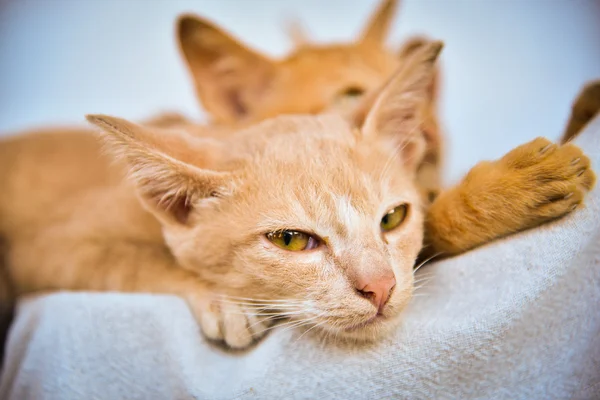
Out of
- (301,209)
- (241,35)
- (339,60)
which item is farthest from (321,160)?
(241,35)

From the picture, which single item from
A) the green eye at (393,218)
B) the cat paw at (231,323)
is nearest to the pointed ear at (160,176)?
the cat paw at (231,323)

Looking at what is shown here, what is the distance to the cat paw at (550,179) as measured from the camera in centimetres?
73

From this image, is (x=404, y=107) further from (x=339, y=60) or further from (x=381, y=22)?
(x=381, y=22)

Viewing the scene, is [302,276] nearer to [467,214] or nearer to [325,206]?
[325,206]

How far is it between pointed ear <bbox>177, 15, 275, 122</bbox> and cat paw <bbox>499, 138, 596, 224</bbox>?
1.07 metres

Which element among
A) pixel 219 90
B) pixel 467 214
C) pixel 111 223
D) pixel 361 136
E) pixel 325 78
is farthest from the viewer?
pixel 219 90

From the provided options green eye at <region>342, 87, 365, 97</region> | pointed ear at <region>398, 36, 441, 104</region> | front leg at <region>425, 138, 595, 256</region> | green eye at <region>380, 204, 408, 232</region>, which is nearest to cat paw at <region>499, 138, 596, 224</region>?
front leg at <region>425, 138, 595, 256</region>

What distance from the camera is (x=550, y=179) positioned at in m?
0.75

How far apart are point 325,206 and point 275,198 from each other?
4.5 inches

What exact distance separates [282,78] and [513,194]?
106 centimetres

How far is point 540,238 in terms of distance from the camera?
76 centimetres

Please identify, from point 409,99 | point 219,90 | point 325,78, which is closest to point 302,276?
point 409,99

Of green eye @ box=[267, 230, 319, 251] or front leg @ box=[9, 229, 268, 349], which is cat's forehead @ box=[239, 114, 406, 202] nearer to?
green eye @ box=[267, 230, 319, 251]

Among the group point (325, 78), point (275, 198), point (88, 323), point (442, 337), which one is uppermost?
point (325, 78)
